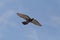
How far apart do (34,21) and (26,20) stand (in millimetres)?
1557

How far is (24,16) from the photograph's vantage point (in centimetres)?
3269

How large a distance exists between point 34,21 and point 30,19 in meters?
0.89

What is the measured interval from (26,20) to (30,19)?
82 cm

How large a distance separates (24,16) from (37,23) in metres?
3.06

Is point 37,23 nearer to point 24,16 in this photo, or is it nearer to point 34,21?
point 34,21

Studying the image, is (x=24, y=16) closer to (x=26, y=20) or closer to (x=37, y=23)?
(x=26, y=20)

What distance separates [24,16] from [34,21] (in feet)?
7.23

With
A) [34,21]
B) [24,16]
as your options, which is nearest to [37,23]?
[34,21]

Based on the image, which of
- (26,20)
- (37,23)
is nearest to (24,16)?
(26,20)

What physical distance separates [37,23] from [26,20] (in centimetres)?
231

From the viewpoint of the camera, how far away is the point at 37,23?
33781 mm

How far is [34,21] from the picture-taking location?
33219mm
